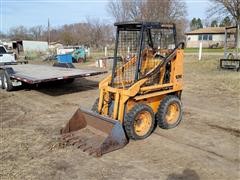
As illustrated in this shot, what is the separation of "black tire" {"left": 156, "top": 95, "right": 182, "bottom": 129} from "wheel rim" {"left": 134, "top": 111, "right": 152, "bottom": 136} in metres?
0.39

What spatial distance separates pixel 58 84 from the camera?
12.5 metres

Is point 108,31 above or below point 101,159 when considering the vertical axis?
above

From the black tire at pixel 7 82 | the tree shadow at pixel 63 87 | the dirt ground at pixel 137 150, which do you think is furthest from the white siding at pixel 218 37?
the black tire at pixel 7 82

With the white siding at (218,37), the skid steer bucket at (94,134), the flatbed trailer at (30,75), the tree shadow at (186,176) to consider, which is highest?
the white siding at (218,37)

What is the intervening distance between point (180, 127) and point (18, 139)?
336 centimetres

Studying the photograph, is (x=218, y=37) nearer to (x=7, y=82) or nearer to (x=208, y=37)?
(x=208, y=37)

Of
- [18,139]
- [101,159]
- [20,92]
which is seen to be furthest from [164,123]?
[20,92]

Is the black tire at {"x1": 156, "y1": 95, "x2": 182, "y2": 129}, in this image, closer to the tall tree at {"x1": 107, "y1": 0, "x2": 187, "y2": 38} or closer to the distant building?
the tall tree at {"x1": 107, "y1": 0, "x2": 187, "y2": 38}

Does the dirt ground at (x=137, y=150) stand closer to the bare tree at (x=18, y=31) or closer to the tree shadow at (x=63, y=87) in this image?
the tree shadow at (x=63, y=87)

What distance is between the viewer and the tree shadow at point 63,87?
11.0m

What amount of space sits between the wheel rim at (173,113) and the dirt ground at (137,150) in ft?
0.70

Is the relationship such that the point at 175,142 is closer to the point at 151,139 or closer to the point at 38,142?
the point at 151,139

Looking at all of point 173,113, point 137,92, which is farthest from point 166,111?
point 137,92

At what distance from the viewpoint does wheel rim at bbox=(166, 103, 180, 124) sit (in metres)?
6.24
